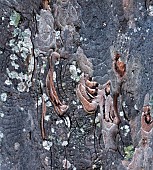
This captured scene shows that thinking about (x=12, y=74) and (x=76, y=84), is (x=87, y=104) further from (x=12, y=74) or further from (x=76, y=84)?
(x=12, y=74)

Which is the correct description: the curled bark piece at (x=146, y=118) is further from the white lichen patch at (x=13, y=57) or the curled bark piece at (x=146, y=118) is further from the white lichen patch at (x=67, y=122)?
the white lichen patch at (x=13, y=57)

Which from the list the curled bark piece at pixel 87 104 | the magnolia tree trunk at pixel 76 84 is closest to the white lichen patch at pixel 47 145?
the magnolia tree trunk at pixel 76 84

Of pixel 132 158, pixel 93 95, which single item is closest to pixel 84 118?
pixel 93 95

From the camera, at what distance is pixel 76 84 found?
109cm

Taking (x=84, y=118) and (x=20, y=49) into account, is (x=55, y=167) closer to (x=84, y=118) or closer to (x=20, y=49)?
(x=84, y=118)

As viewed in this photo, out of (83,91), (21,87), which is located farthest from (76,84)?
(21,87)

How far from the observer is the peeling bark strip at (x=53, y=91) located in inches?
42.4

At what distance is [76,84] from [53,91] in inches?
2.4

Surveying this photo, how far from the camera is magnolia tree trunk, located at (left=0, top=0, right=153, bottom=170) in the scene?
1067 millimetres

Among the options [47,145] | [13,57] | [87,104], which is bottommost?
[47,145]

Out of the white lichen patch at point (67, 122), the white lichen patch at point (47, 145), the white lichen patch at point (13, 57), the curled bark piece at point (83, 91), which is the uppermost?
the white lichen patch at point (13, 57)

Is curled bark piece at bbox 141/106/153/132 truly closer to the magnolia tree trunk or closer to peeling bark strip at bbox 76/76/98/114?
the magnolia tree trunk

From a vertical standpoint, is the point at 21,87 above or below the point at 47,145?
above

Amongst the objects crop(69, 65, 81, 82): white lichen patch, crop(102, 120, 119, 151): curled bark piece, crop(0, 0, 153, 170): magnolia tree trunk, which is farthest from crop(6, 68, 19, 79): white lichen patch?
crop(102, 120, 119, 151): curled bark piece
